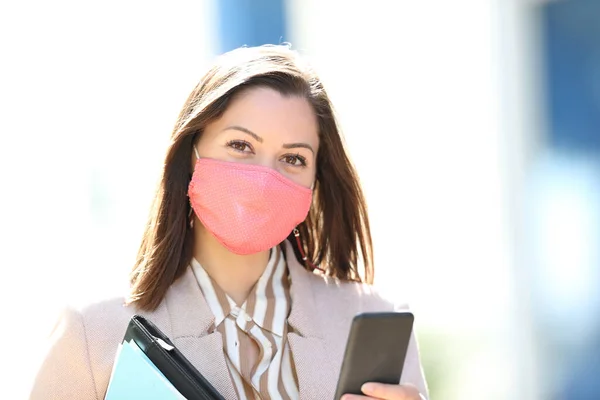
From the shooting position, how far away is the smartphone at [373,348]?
1.73 meters

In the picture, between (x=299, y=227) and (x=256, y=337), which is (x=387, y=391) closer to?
(x=256, y=337)

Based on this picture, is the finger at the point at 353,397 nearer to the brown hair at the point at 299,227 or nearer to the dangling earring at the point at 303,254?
the brown hair at the point at 299,227

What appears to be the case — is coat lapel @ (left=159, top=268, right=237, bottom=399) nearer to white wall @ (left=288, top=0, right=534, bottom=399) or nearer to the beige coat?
the beige coat

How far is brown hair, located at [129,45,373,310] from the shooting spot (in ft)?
7.69

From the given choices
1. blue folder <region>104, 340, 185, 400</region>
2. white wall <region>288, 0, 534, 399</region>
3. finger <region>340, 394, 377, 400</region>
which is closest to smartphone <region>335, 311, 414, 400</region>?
finger <region>340, 394, 377, 400</region>

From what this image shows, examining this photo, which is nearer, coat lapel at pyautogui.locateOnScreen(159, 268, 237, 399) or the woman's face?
coat lapel at pyautogui.locateOnScreen(159, 268, 237, 399)

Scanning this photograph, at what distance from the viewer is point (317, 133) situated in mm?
2521

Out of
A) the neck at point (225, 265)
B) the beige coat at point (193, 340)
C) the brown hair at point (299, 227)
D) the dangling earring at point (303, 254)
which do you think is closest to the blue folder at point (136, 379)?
the beige coat at point (193, 340)

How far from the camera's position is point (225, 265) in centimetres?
243

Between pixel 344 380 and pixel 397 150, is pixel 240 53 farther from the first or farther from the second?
pixel 397 150

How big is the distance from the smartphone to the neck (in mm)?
679

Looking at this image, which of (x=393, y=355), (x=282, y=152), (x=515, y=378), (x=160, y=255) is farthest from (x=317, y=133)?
(x=515, y=378)

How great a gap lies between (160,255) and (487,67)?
12.1 ft

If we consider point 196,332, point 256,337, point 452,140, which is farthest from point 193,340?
point 452,140
